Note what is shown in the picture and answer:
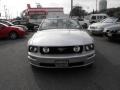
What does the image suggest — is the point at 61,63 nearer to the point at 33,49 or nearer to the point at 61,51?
the point at 61,51

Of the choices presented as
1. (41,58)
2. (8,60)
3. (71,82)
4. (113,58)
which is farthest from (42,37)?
(113,58)

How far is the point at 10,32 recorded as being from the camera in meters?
13.1

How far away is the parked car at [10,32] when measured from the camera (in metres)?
12.8

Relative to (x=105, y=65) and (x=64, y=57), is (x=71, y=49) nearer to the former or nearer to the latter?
(x=64, y=57)

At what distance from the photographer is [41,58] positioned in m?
4.32

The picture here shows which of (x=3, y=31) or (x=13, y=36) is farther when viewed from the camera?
(x=13, y=36)

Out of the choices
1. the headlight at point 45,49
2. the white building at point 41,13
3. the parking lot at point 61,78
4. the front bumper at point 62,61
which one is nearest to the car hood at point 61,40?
the headlight at point 45,49

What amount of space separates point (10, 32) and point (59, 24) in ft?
25.5

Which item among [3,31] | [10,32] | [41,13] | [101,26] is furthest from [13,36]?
[41,13]

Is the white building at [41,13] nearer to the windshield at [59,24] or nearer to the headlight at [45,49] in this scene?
the windshield at [59,24]

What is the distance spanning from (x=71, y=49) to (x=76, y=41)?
0.87 feet

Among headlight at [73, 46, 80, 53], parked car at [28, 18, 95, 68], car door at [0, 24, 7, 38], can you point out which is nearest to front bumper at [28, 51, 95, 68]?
parked car at [28, 18, 95, 68]

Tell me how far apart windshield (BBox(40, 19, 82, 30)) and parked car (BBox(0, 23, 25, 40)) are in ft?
23.6

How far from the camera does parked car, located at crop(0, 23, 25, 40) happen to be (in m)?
12.8
